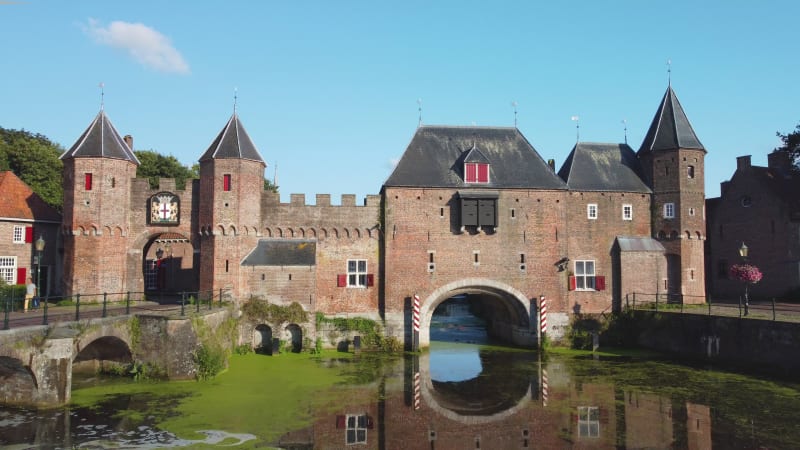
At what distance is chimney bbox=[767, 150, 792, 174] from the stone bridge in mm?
33791

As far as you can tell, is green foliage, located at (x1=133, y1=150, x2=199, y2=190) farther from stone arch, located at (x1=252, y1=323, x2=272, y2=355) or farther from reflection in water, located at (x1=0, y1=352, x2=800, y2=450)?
reflection in water, located at (x1=0, y1=352, x2=800, y2=450)

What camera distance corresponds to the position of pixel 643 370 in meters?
20.6

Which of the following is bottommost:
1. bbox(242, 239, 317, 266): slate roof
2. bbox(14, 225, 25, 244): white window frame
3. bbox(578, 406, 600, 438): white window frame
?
bbox(578, 406, 600, 438): white window frame

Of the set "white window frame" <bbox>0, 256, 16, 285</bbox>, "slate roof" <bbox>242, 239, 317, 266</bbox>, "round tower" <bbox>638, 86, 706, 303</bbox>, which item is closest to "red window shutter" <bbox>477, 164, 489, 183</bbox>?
"slate roof" <bbox>242, 239, 317, 266</bbox>

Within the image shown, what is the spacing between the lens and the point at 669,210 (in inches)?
1067

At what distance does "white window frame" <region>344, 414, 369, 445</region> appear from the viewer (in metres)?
13.2

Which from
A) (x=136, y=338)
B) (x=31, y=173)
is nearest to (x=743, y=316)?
(x=136, y=338)

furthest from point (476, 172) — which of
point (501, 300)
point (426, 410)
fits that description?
point (426, 410)

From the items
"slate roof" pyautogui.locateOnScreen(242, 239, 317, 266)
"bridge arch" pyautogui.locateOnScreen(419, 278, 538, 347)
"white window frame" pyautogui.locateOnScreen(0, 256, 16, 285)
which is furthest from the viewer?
"white window frame" pyautogui.locateOnScreen(0, 256, 16, 285)

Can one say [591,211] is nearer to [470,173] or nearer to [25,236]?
[470,173]

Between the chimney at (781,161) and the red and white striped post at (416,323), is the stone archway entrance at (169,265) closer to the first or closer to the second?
the red and white striped post at (416,323)

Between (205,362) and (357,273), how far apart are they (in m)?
8.91

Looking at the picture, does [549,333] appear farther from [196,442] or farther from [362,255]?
[196,442]

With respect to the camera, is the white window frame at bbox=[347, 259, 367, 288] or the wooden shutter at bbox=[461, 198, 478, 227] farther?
the white window frame at bbox=[347, 259, 367, 288]
